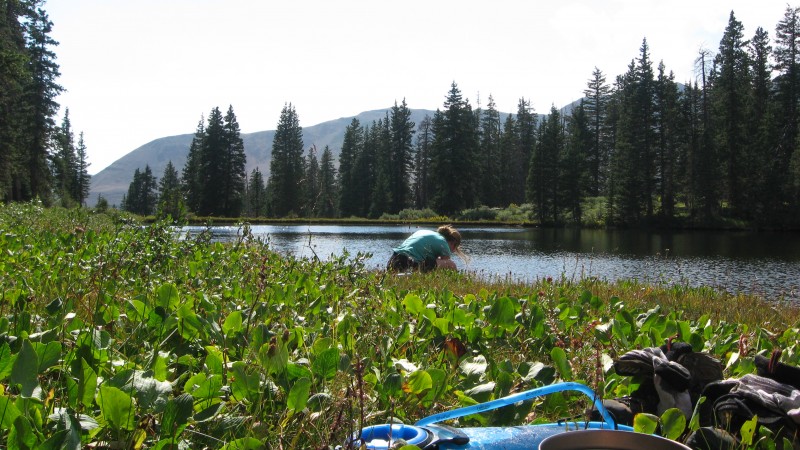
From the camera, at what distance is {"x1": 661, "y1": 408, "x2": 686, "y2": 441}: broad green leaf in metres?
1.64

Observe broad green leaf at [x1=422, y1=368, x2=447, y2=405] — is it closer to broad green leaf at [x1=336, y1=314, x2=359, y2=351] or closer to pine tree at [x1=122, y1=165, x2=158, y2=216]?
broad green leaf at [x1=336, y1=314, x2=359, y2=351]

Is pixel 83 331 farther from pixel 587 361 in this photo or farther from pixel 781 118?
pixel 781 118

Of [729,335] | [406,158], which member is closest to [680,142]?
[406,158]

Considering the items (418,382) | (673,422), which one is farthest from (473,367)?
(673,422)

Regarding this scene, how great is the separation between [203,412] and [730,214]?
196 ft

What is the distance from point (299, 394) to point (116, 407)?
0.45m

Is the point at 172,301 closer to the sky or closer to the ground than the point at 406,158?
closer to the ground

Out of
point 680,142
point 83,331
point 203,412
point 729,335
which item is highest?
point 680,142

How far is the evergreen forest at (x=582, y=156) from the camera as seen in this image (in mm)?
45156

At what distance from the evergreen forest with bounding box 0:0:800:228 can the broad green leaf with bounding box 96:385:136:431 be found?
113 ft

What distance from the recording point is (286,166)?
7981 cm

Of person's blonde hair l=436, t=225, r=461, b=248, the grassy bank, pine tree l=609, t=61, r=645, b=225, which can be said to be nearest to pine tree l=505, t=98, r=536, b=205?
pine tree l=609, t=61, r=645, b=225

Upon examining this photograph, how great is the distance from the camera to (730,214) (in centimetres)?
5212

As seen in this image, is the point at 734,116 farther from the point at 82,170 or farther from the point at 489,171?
the point at 82,170
